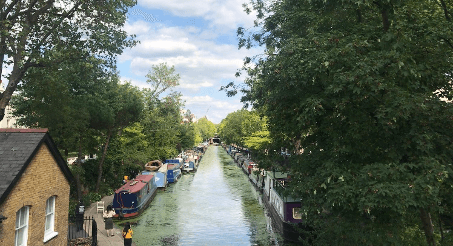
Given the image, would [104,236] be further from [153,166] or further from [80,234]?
[153,166]

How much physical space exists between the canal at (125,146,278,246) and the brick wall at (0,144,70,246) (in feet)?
28.9

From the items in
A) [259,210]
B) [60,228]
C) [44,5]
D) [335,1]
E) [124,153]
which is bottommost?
[259,210]

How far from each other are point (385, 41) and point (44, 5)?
1677 centimetres

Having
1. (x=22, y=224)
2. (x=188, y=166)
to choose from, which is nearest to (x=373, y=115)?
(x=22, y=224)

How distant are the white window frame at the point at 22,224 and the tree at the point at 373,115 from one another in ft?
30.7

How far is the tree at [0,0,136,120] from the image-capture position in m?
17.3

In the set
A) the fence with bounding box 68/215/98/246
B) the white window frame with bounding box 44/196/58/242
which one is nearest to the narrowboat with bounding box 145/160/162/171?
the fence with bounding box 68/215/98/246

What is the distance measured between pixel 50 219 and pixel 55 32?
35.5 feet

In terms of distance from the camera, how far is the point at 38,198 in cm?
1222

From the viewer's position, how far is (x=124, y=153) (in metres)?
37.6

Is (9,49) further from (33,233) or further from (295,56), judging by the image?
(295,56)

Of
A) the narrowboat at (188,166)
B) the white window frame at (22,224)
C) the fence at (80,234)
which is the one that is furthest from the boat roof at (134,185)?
the narrowboat at (188,166)

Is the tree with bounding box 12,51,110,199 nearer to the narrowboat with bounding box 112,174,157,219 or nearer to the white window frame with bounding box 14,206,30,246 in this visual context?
the narrowboat with bounding box 112,174,157,219

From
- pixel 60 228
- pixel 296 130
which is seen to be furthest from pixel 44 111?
pixel 296 130
